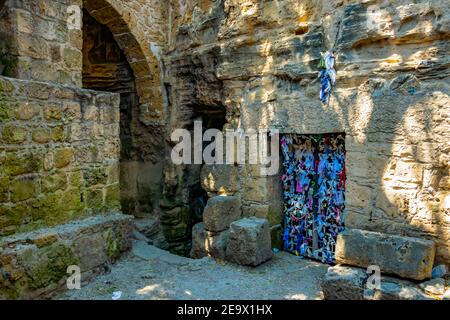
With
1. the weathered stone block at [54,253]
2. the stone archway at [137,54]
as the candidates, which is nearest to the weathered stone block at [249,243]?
the weathered stone block at [54,253]

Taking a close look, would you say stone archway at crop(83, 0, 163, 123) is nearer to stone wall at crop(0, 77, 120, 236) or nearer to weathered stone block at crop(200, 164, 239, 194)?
weathered stone block at crop(200, 164, 239, 194)

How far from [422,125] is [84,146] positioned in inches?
136

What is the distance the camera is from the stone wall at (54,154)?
3439 millimetres

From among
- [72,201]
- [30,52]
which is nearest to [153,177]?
[72,201]

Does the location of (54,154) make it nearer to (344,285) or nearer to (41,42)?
(41,42)

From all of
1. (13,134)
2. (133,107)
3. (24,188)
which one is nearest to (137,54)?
(133,107)

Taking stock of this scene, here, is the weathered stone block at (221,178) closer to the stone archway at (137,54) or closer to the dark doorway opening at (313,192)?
the dark doorway opening at (313,192)

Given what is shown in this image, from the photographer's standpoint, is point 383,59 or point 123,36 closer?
point 383,59

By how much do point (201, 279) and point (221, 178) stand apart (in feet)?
5.28

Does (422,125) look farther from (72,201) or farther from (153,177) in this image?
(153,177)

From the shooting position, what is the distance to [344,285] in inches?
138

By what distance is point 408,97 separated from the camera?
3.73 metres

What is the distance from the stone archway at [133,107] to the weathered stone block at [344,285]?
373 cm
